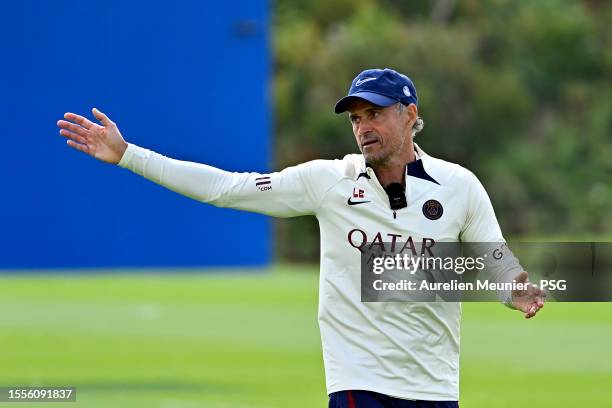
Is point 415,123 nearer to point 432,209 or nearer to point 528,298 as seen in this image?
point 432,209

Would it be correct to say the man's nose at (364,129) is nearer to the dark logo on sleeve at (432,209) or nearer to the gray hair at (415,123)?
the gray hair at (415,123)

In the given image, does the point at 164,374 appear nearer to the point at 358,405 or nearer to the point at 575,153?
the point at 358,405

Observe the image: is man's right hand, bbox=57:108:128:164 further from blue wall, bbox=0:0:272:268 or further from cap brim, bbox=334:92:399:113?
blue wall, bbox=0:0:272:268

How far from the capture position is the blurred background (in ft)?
52.9

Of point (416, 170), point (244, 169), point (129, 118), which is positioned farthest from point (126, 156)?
point (244, 169)

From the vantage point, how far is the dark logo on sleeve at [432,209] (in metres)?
6.96

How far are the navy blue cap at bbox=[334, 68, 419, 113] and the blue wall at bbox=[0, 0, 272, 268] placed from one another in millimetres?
23651

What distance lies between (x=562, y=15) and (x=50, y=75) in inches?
1050

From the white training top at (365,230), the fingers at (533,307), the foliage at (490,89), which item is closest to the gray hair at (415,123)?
the white training top at (365,230)

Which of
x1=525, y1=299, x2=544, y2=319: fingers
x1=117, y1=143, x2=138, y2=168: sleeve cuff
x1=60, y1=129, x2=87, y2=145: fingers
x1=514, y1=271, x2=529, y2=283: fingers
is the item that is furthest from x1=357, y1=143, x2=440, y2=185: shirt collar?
x1=60, y1=129, x2=87, y2=145: fingers

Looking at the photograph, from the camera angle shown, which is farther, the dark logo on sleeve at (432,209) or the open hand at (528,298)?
the dark logo on sleeve at (432,209)

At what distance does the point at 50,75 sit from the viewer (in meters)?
31.3

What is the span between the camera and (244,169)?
32656mm

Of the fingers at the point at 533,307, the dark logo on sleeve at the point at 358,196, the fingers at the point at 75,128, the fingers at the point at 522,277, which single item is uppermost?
the fingers at the point at 75,128
